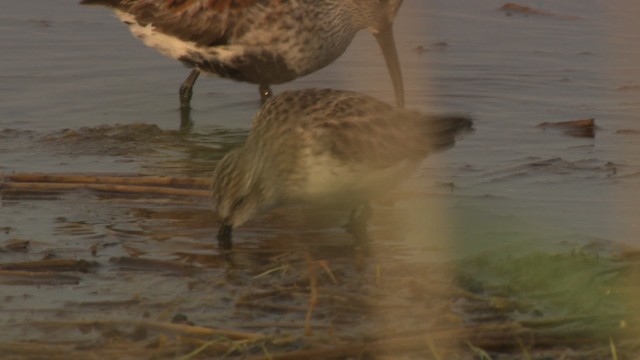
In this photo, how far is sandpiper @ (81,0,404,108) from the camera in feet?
35.0

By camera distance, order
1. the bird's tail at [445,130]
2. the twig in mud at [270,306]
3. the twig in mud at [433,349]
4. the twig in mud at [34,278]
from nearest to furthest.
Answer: the twig in mud at [433,349] → the twig in mud at [270,306] → the twig in mud at [34,278] → the bird's tail at [445,130]

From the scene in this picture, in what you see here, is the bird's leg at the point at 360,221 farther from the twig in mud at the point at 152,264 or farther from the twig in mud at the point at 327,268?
the twig in mud at the point at 152,264

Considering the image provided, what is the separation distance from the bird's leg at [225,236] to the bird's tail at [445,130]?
115 cm

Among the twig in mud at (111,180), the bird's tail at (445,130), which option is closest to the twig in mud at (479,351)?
the bird's tail at (445,130)

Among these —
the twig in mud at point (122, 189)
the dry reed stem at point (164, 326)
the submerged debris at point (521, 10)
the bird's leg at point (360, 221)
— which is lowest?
the submerged debris at point (521, 10)

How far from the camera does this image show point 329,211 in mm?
8031

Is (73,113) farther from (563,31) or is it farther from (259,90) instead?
(563,31)

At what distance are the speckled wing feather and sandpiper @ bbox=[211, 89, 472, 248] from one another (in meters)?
3.24

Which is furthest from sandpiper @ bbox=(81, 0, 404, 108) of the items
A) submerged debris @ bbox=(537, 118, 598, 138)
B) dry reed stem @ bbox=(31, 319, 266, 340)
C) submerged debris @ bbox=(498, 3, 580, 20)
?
dry reed stem @ bbox=(31, 319, 266, 340)

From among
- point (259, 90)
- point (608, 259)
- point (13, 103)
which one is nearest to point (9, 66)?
point (13, 103)

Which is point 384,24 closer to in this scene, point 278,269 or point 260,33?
point 260,33

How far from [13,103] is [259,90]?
1.84m

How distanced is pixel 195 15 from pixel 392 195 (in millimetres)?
3452

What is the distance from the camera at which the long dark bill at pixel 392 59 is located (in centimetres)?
1099
